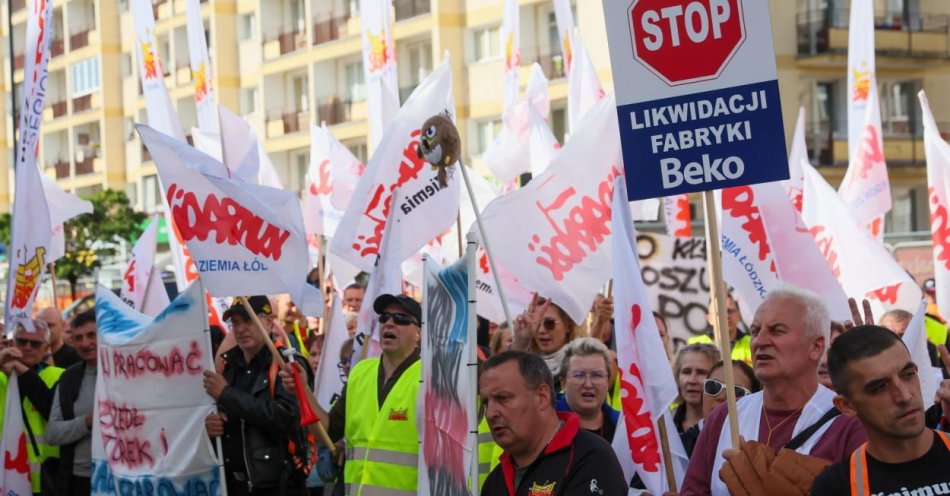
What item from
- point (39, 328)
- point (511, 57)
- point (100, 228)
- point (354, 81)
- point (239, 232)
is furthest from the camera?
point (354, 81)

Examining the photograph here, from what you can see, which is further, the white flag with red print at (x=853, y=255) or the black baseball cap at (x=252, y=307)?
the white flag with red print at (x=853, y=255)

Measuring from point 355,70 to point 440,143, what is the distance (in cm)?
3281

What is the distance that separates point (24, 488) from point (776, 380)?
18.6ft

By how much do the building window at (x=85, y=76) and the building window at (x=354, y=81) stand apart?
1393 cm

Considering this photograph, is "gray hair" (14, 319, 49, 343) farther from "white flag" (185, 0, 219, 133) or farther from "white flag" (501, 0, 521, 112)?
"white flag" (501, 0, 521, 112)

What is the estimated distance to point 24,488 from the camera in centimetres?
936

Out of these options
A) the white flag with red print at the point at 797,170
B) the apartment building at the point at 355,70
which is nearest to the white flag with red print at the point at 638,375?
the white flag with red print at the point at 797,170

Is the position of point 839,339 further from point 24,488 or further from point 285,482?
point 24,488

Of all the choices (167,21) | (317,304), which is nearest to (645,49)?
(317,304)

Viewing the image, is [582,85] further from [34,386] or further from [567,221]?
[34,386]

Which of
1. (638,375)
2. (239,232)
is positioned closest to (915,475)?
(638,375)

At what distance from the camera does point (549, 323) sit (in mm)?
8203

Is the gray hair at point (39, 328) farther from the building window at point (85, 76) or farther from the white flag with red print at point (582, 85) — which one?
the building window at point (85, 76)

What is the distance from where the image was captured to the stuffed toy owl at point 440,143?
8.96 m
